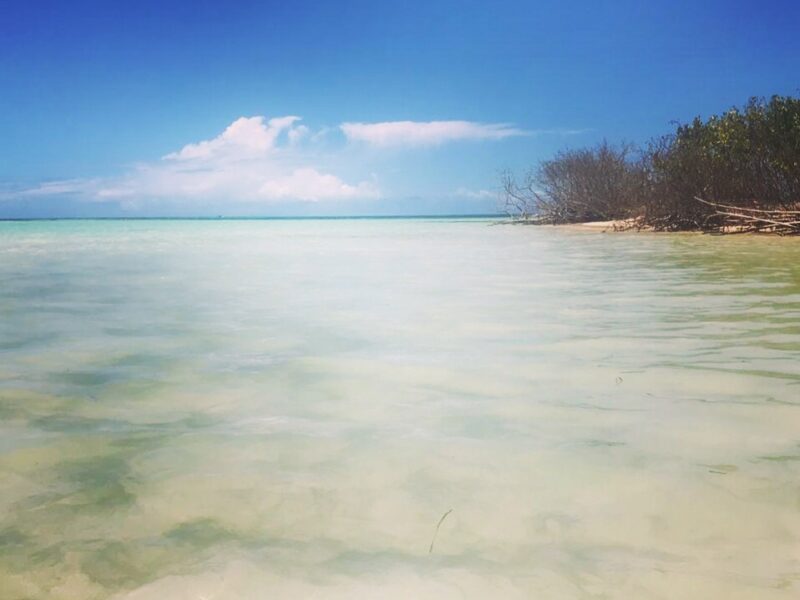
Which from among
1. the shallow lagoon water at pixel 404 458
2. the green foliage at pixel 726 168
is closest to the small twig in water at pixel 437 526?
the shallow lagoon water at pixel 404 458

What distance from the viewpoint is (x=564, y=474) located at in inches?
84.0

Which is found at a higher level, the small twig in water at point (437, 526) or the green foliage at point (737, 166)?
the green foliage at point (737, 166)

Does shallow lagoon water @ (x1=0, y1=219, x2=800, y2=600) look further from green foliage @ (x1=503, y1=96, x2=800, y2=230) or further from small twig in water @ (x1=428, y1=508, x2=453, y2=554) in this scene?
green foliage @ (x1=503, y1=96, x2=800, y2=230)

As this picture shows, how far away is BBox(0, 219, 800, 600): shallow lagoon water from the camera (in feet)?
5.14

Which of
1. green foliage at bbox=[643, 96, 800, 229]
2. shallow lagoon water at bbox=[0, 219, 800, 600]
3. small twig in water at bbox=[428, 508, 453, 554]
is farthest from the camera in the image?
green foliage at bbox=[643, 96, 800, 229]

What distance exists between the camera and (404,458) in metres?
2.32

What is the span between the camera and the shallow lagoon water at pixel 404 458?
1.57 metres

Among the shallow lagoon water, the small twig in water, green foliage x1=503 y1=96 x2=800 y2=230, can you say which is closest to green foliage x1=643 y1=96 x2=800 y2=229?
green foliage x1=503 y1=96 x2=800 y2=230

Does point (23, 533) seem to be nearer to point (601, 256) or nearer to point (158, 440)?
point (158, 440)

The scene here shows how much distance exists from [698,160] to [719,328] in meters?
20.5

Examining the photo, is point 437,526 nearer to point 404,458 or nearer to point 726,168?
point 404,458

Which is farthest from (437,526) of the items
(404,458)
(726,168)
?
(726,168)

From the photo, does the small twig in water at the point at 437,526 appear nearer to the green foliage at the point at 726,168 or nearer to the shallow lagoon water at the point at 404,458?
the shallow lagoon water at the point at 404,458

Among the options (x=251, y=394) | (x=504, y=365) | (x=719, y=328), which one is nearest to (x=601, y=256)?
(x=719, y=328)
